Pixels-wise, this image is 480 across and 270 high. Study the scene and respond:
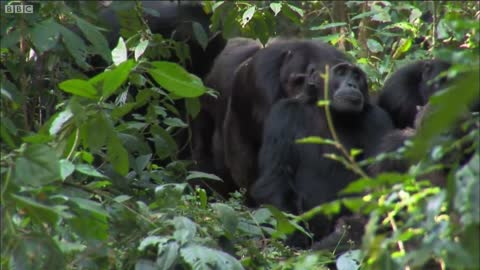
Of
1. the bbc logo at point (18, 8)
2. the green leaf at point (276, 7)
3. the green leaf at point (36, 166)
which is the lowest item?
the green leaf at point (276, 7)

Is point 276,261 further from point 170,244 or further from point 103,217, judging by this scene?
point 103,217

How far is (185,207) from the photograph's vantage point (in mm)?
3693

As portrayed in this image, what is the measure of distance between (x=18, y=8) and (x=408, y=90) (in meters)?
2.59

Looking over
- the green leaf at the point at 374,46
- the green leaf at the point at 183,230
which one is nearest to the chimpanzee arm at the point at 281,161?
the green leaf at the point at 374,46

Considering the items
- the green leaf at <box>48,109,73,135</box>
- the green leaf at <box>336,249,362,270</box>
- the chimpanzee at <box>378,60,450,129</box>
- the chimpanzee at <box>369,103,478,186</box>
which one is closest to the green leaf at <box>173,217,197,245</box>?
the green leaf at <box>48,109,73,135</box>

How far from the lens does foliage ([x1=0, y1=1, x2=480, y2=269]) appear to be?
2119 mm

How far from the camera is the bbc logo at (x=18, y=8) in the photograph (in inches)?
139

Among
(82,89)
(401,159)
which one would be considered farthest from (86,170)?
(401,159)

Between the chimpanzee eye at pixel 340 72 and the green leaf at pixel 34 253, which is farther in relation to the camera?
the chimpanzee eye at pixel 340 72

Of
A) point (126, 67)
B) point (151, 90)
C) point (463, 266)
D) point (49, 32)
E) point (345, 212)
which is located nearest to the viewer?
point (463, 266)

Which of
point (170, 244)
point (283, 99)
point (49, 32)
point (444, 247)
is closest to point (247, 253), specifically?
point (170, 244)

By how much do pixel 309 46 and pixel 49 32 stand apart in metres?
2.92

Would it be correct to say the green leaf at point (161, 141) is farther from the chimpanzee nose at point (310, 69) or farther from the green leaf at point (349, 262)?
the chimpanzee nose at point (310, 69)

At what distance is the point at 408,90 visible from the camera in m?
5.57
